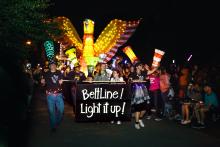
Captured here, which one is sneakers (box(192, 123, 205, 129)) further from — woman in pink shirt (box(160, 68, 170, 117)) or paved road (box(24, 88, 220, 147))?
woman in pink shirt (box(160, 68, 170, 117))

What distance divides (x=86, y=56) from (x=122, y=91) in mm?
22205

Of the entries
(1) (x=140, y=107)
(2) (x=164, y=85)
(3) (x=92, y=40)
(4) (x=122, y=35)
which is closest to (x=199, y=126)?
(1) (x=140, y=107)

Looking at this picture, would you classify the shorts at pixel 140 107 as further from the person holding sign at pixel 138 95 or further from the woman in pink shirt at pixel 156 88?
the woman in pink shirt at pixel 156 88

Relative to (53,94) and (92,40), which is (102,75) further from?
(92,40)

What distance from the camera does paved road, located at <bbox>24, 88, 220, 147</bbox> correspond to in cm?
→ 984

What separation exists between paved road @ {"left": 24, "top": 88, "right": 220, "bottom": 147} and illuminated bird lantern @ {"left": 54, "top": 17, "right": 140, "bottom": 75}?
20581mm

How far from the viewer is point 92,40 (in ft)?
116

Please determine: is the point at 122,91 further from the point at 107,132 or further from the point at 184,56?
the point at 184,56

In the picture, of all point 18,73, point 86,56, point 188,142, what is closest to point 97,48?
point 86,56

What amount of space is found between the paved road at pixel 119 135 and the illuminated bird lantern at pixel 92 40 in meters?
20.6

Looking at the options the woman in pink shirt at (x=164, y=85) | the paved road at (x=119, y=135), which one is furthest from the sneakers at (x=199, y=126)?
the woman in pink shirt at (x=164, y=85)

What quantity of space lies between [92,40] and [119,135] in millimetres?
24943

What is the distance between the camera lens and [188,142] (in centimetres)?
998

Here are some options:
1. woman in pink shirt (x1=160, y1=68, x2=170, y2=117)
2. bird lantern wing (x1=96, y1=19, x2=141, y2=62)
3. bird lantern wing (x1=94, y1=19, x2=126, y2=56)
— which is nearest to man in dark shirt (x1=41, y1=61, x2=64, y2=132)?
woman in pink shirt (x1=160, y1=68, x2=170, y2=117)
